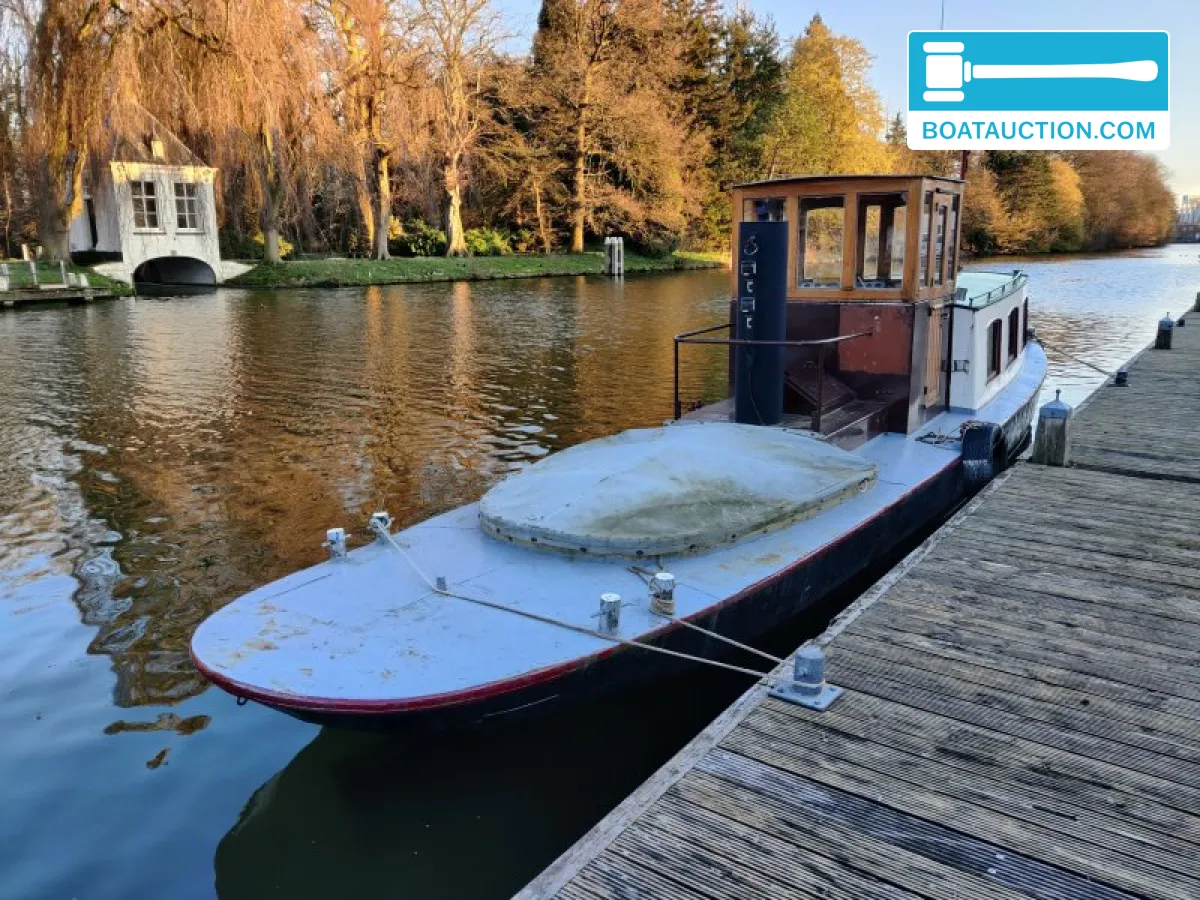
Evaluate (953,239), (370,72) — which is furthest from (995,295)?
(370,72)

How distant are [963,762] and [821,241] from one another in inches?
287

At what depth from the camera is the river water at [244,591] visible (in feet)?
16.2

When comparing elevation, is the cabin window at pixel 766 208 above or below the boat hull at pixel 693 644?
above

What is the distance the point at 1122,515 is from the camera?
25.0 ft

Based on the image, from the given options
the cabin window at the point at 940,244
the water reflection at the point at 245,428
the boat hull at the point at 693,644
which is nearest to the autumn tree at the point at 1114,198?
the water reflection at the point at 245,428

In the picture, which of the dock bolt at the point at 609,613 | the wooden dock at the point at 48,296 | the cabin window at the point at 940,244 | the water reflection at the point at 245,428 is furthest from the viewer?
the wooden dock at the point at 48,296

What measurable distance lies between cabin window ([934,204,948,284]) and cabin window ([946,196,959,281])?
0.17 meters

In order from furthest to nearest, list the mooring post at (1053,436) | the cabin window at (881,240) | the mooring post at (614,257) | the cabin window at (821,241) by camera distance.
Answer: the mooring post at (614,257) < the cabin window at (821,241) < the cabin window at (881,240) < the mooring post at (1053,436)

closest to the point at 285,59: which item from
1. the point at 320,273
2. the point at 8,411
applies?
the point at 320,273

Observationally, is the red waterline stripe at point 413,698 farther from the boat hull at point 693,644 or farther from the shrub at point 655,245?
the shrub at point 655,245

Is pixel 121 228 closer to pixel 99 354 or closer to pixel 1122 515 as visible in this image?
pixel 99 354

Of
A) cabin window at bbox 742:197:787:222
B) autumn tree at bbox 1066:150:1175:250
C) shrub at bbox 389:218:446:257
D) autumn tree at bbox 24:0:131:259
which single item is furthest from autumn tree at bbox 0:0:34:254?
autumn tree at bbox 1066:150:1175:250

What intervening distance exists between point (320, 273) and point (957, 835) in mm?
38998

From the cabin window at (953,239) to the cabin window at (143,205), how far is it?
33.5m
